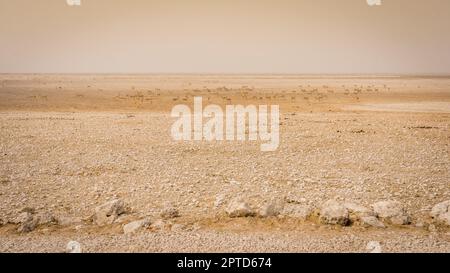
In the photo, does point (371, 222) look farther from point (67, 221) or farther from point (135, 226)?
point (67, 221)

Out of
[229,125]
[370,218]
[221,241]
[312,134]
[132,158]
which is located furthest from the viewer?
[229,125]

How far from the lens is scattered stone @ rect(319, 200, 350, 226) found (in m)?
7.88

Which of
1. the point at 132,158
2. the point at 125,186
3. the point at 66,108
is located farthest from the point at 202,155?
the point at 66,108

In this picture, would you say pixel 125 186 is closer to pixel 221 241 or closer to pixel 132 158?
pixel 132 158

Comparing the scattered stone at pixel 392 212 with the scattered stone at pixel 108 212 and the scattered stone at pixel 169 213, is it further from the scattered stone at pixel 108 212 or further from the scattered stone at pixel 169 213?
the scattered stone at pixel 108 212

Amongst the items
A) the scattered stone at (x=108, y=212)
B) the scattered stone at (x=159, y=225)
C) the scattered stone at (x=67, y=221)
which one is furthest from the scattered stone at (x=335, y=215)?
the scattered stone at (x=67, y=221)

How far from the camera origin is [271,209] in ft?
27.6

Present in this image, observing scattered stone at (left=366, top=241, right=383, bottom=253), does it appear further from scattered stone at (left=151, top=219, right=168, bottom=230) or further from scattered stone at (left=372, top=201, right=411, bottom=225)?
scattered stone at (left=151, top=219, right=168, bottom=230)

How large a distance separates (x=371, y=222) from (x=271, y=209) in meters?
2.01

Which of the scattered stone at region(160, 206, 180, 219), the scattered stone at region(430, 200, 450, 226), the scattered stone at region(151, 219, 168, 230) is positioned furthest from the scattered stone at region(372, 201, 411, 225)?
the scattered stone at region(151, 219, 168, 230)

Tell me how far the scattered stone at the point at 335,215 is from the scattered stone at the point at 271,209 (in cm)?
90

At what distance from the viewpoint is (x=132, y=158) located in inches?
496

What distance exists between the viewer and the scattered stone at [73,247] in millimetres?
6750
